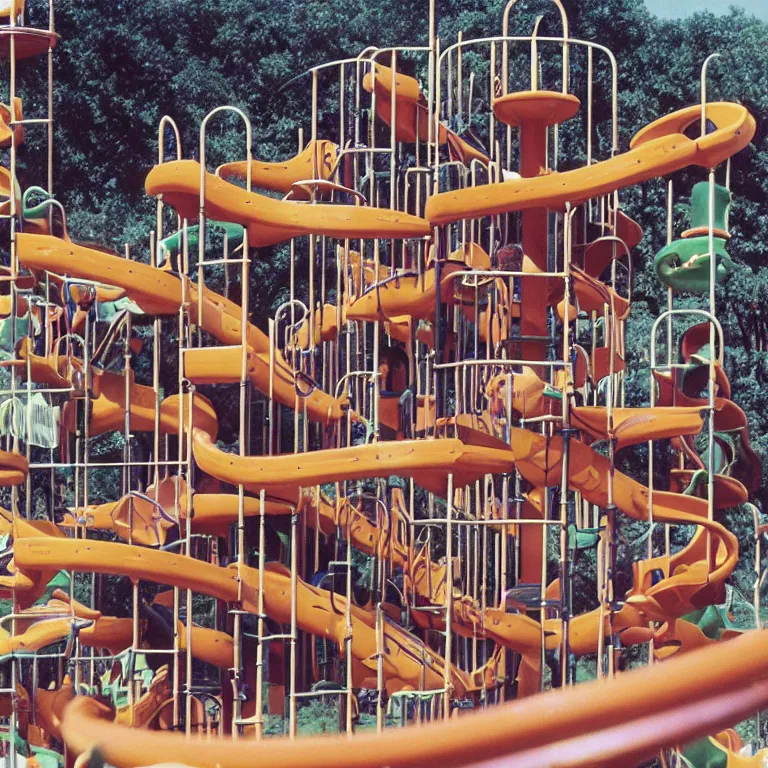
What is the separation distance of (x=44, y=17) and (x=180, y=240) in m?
11.6

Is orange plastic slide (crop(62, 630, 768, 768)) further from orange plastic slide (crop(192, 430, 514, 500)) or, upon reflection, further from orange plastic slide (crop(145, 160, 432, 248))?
orange plastic slide (crop(145, 160, 432, 248))

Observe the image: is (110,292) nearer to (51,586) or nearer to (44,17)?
(51,586)

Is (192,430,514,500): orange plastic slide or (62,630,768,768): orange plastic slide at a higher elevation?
(62,630,768,768): orange plastic slide

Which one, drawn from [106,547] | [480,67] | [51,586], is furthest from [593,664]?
[106,547]

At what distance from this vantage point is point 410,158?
1066 centimetres

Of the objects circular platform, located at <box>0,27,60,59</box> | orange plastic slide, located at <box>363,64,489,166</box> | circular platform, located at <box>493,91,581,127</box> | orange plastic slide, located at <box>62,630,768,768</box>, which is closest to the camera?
orange plastic slide, located at <box>62,630,768,768</box>

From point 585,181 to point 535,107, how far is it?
0.59 m

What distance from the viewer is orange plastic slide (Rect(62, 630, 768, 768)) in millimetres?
2326

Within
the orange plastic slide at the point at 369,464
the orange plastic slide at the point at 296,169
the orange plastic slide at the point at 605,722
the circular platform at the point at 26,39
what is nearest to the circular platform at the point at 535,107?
the orange plastic slide at the point at 369,464

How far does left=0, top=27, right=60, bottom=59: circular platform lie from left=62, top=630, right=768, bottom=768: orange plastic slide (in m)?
7.62

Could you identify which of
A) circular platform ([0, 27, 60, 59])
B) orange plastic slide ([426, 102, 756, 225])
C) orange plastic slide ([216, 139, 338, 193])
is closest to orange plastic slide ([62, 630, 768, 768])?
orange plastic slide ([426, 102, 756, 225])

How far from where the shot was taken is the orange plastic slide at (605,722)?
91.6 inches

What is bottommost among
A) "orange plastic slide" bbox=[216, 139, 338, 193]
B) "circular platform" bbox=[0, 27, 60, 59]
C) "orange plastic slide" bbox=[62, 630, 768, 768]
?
"orange plastic slide" bbox=[62, 630, 768, 768]

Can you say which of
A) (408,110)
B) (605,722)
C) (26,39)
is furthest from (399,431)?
(605,722)
